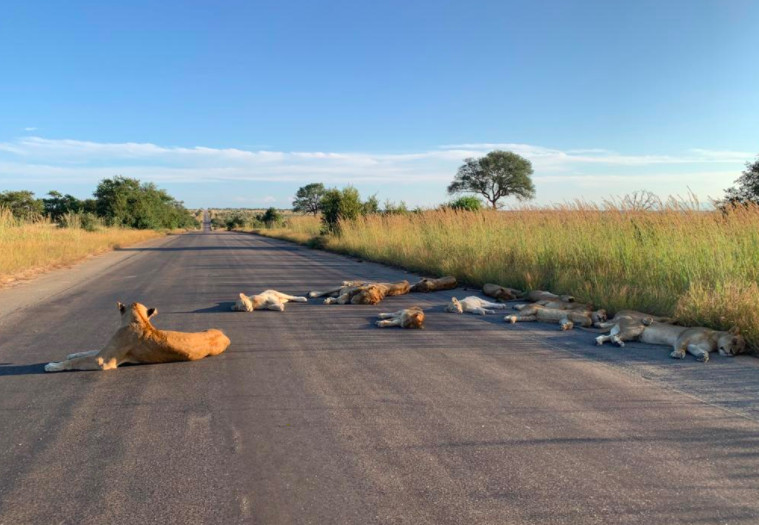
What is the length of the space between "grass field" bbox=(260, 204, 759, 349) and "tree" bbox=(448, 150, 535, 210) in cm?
2855

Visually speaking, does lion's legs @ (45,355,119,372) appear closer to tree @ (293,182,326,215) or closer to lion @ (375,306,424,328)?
lion @ (375,306,424,328)

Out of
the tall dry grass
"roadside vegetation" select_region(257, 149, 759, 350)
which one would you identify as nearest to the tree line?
the tall dry grass

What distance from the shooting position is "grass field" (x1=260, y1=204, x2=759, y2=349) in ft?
24.5

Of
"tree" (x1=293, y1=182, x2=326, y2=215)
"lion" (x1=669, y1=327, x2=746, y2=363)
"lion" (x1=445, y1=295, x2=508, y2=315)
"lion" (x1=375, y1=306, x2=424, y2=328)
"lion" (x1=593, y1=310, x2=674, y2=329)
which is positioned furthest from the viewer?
"tree" (x1=293, y1=182, x2=326, y2=215)

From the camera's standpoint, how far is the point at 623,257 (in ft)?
34.1

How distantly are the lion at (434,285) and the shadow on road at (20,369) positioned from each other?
7.07 meters

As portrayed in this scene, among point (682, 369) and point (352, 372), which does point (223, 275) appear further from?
point (682, 369)

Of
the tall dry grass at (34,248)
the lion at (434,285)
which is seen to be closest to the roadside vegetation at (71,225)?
the tall dry grass at (34,248)

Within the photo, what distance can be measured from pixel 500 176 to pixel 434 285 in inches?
1392

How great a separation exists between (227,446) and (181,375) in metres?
1.95

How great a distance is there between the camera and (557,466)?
11.4 ft

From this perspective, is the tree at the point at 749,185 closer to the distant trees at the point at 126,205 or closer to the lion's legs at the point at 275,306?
the lion's legs at the point at 275,306

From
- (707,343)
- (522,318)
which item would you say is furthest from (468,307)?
(707,343)

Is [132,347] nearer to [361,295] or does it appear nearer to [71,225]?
[361,295]
